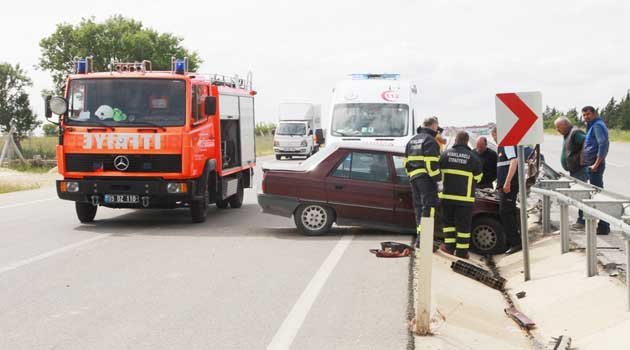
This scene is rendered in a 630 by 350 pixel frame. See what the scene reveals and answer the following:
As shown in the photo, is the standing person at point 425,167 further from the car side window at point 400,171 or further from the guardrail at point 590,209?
the guardrail at point 590,209

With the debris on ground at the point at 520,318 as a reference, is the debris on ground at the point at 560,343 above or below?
above

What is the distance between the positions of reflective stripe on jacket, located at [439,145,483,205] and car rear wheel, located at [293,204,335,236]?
7.28 feet

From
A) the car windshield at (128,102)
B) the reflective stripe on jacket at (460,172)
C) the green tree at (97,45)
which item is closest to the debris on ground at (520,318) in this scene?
the reflective stripe on jacket at (460,172)

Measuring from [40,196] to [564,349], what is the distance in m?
16.9

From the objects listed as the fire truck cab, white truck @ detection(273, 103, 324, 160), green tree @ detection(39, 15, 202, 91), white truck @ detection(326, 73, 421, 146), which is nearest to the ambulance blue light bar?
white truck @ detection(326, 73, 421, 146)

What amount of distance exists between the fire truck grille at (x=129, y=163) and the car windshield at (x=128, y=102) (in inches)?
20.7

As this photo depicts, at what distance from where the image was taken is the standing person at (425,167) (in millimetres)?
10867

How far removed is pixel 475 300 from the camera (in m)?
8.70

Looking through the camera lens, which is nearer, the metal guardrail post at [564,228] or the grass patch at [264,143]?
the metal guardrail post at [564,228]

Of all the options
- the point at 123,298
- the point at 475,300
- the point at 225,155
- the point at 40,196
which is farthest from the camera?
the point at 40,196

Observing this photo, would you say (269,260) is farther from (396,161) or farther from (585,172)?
(585,172)

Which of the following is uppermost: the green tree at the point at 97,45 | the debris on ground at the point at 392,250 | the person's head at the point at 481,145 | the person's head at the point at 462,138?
the green tree at the point at 97,45

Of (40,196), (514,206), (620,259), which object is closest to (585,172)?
(514,206)

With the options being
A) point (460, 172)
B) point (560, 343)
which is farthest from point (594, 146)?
point (560, 343)
